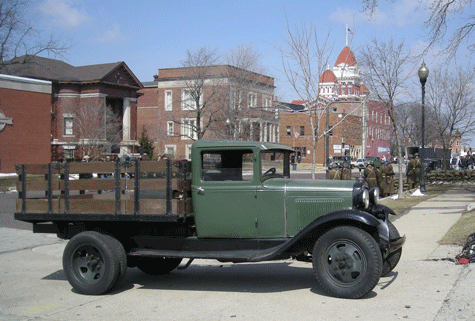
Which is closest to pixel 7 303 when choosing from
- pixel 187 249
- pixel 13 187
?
pixel 187 249

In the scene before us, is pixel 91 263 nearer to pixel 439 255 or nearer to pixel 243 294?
pixel 243 294

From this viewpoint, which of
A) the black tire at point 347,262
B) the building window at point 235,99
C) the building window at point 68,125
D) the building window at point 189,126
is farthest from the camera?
the building window at point 68,125

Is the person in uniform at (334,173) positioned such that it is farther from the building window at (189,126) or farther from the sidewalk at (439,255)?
the building window at (189,126)

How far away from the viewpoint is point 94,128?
136 ft

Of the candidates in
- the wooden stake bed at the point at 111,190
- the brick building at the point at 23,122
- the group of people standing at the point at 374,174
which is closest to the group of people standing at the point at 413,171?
the group of people standing at the point at 374,174

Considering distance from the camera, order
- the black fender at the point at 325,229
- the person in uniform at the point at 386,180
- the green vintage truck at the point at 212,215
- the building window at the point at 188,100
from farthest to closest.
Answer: the building window at the point at 188,100, the person in uniform at the point at 386,180, the green vintage truck at the point at 212,215, the black fender at the point at 325,229

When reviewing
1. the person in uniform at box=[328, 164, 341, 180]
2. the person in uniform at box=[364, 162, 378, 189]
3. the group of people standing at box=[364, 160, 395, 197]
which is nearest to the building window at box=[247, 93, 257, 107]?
the group of people standing at box=[364, 160, 395, 197]

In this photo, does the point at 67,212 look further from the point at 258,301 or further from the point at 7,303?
the point at 258,301

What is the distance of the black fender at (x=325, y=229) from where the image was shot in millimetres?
5969

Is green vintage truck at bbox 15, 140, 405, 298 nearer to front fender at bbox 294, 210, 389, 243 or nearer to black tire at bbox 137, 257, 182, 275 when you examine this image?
front fender at bbox 294, 210, 389, 243

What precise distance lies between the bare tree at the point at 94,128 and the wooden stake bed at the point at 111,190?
3228 centimetres

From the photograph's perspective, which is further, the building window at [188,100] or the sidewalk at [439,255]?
the building window at [188,100]

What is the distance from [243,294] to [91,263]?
6.84ft

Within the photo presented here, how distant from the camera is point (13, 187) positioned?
27.4 metres
